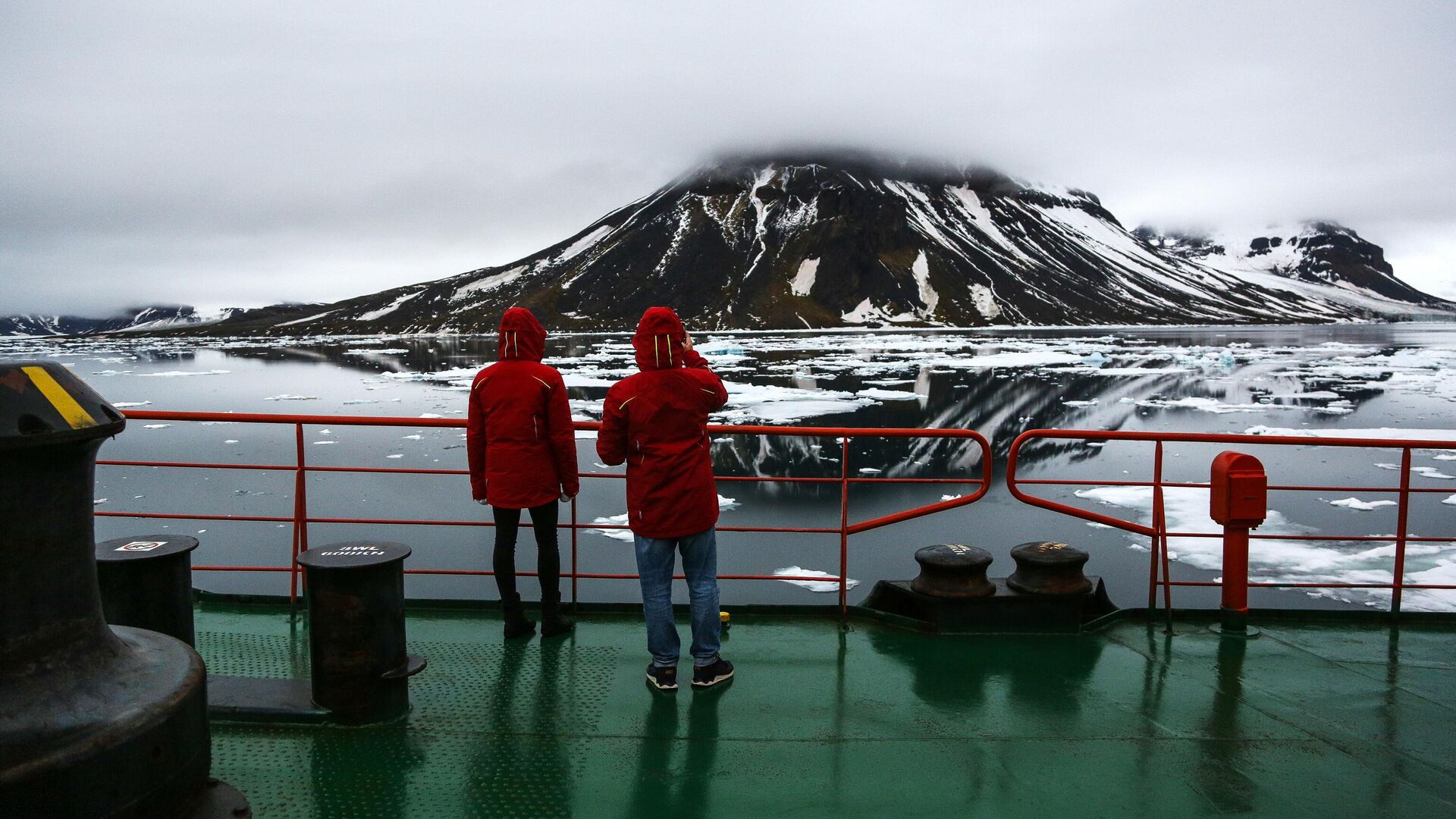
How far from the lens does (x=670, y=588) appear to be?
137 inches

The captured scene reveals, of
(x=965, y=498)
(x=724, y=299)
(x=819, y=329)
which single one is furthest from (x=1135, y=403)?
(x=724, y=299)

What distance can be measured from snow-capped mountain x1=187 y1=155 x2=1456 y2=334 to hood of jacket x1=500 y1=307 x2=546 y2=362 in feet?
431

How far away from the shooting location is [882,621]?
473cm

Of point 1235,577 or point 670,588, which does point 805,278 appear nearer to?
point 1235,577

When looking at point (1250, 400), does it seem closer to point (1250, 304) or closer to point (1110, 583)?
point (1110, 583)

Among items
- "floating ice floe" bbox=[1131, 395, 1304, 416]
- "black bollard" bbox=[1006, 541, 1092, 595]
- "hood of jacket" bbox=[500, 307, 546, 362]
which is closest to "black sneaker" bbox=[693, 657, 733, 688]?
"hood of jacket" bbox=[500, 307, 546, 362]

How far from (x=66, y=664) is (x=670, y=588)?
6.94 ft

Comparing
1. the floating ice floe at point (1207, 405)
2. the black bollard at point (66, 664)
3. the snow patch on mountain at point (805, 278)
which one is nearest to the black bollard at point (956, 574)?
the black bollard at point (66, 664)

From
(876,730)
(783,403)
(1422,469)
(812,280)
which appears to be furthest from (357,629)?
(812,280)

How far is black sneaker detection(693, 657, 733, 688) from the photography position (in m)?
3.72

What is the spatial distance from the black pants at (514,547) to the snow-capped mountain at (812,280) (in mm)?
131260

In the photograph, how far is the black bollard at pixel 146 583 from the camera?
2.94 meters

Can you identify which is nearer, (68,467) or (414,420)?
(68,467)

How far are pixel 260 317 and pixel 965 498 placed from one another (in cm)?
22248
